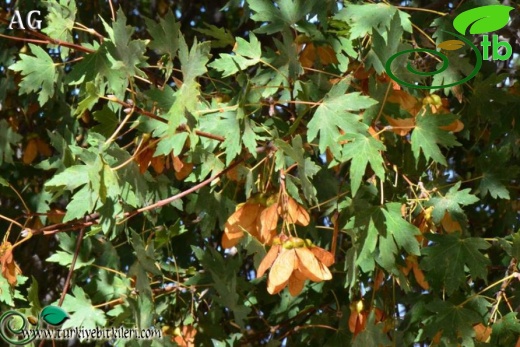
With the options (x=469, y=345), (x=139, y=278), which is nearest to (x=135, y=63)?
(x=139, y=278)

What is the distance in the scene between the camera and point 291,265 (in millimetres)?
1962

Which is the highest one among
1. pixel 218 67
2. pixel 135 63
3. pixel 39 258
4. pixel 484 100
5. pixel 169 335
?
pixel 135 63

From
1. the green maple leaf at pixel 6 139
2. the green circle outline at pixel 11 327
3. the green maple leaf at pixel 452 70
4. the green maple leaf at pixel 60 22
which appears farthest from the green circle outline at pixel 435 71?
the green maple leaf at pixel 6 139

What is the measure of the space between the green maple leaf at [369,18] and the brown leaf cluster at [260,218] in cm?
46

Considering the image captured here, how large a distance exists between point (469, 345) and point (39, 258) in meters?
1.83

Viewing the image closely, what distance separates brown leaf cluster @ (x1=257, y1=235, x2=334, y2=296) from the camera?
1958mm

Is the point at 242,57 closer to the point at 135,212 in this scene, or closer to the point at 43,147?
the point at 135,212

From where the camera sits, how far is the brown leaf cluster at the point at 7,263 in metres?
2.37

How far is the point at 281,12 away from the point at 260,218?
59 cm

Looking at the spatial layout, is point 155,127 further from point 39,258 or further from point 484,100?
point 39,258

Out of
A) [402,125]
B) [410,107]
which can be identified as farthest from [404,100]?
[402,125]

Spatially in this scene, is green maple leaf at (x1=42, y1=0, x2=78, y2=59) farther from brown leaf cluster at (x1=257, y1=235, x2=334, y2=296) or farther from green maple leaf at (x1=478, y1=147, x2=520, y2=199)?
green maple leaf at (x1=478, y1=147, x2=520, y2=199)

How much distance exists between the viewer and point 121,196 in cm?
229

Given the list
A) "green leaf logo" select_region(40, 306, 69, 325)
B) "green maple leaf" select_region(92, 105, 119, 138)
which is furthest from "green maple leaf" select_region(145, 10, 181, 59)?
"green leaf logo" select_region(40, 306, 69, 325)
